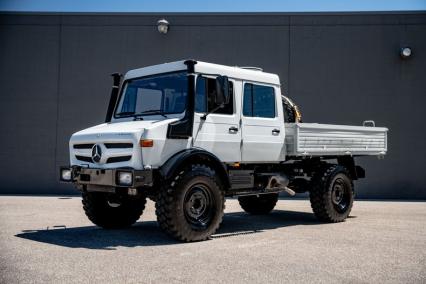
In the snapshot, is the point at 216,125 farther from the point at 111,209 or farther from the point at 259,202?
the point at 259,202

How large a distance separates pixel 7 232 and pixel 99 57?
30.7ft

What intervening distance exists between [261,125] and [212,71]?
1.37 metres

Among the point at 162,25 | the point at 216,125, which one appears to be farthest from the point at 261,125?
the point at 162,25

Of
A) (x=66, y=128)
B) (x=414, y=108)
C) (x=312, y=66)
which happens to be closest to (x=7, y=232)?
(x=66, y=128)

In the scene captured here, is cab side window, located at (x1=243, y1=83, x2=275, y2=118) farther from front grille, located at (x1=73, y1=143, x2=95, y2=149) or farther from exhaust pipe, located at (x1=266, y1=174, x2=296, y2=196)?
front grille, located at (x1=73, y1=143, x2=95, y2=149)

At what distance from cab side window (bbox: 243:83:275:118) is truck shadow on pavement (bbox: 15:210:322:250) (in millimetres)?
2041

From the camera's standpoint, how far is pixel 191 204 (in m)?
6.74

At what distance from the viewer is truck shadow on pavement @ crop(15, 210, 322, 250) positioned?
6492 mm

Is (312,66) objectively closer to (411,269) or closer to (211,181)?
(211,181)

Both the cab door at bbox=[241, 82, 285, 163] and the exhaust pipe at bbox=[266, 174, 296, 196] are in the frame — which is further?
the exhaust pipe at bbox=[266, 174, 296, 196]

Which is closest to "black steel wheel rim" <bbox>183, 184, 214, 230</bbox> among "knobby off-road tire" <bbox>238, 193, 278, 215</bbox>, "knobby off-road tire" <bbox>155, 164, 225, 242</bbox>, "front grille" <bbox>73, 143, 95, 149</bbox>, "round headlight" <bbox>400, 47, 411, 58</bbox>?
"knobby off-road tire" <bbox>155, 164, 225, 242</bbox>

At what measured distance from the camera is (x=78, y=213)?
10.3 meters

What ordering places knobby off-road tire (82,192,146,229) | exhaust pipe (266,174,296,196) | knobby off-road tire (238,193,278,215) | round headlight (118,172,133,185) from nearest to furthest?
1. round headlight (118,172,133,185)
2. knobby off-road tire (82,192,146,229)
3. exhaust pipe (266,174,296,196)
4. knobby off-road tire (238,193,278,215)

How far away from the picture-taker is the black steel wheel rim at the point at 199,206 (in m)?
6.68
